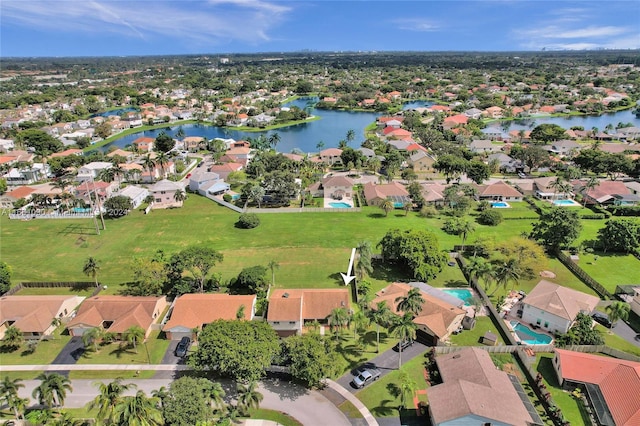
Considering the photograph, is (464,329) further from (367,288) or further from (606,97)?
(606,97)

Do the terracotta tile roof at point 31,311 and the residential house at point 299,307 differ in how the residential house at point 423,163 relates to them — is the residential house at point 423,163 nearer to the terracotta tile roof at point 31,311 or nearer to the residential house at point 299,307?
the residential house at point 299,307

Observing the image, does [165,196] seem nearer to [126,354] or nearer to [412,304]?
[126,354]

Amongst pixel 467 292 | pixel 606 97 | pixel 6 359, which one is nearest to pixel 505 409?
pixel 467 292

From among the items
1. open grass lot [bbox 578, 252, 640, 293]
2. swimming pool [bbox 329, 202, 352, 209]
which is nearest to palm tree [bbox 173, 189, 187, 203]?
swimming pool [bbox 329, 202, 352, 209]

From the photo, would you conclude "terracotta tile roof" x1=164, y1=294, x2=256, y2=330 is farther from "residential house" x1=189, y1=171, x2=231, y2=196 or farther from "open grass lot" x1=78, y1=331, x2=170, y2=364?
"residential house" x1=189, y1=171, x2=231, y2=196

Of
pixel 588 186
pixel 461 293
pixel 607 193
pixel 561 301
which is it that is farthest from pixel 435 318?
pixel 607 193

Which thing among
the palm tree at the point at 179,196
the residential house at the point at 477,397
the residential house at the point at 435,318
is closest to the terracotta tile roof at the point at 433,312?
the residential house at the point at 435,318
